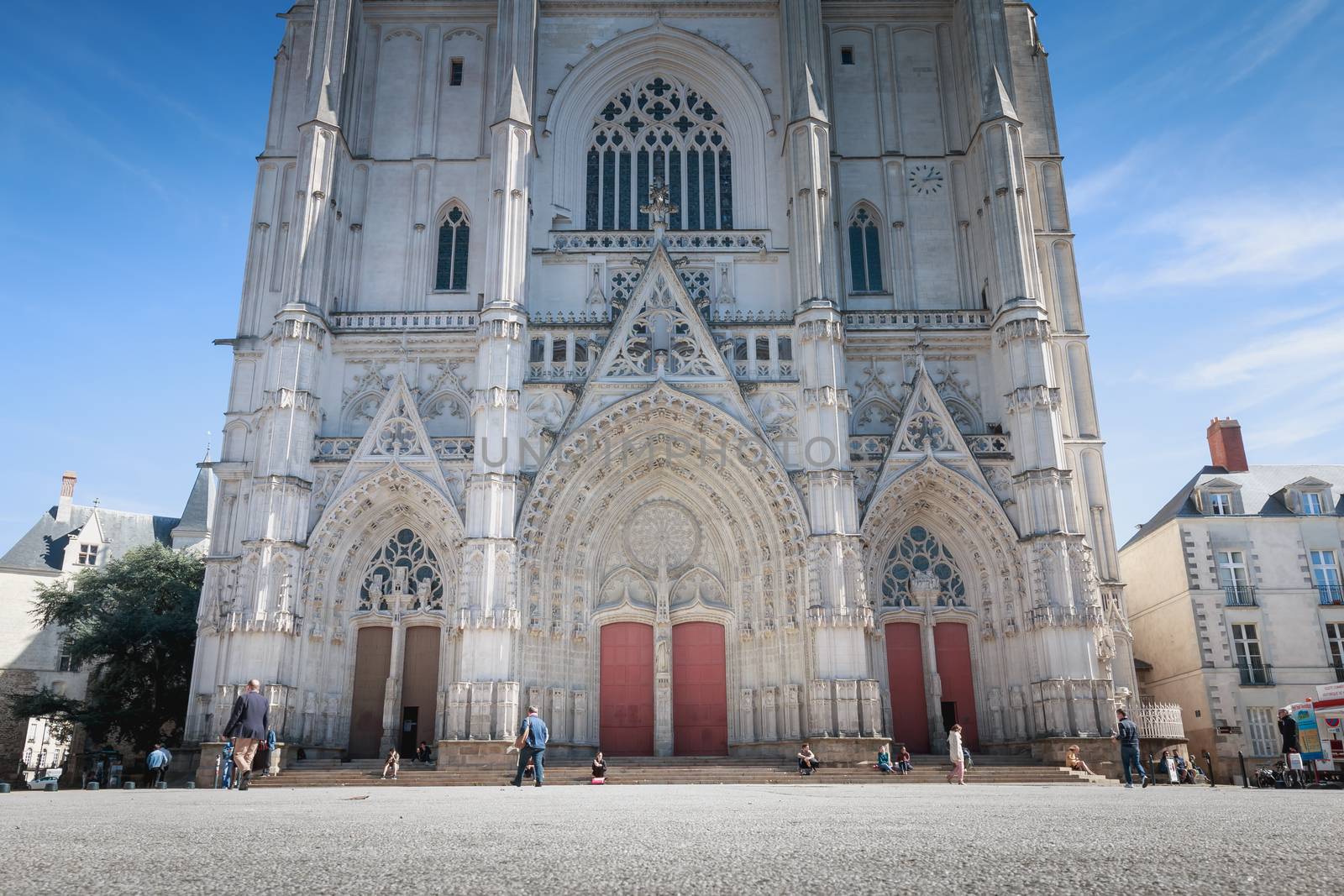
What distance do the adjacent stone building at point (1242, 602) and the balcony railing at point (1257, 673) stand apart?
0.03m

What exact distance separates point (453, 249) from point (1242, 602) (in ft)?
82.2

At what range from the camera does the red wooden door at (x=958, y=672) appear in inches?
907

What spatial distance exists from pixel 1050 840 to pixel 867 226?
24035 mm

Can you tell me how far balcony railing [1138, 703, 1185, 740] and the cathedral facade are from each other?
0.80 meters

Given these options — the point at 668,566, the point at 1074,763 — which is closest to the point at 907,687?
the point at 1074,763

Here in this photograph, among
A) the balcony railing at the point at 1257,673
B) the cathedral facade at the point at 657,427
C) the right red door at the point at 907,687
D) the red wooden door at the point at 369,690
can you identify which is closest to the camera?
the cathedral facade at the point at 657,427

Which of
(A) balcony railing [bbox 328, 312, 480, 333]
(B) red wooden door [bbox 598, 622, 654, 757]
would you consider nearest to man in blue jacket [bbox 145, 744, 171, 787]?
(B) red wooden door [bbox 598, 622, 654, 757]

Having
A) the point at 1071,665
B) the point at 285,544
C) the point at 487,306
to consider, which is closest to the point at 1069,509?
the point at 1071,665

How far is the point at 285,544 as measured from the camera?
21656 millimetres

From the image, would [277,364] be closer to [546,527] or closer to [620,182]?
[546,527]

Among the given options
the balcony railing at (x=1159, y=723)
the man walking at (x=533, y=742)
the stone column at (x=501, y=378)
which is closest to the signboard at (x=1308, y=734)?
the balcony railing at (x=1159, y=723)

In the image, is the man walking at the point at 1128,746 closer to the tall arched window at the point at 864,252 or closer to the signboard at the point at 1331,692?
the signboard at the point at 1331,692

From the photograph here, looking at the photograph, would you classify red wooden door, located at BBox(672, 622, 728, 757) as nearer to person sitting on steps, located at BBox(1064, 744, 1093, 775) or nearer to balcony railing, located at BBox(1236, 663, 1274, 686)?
person sitting on steps, located at BBox(1064, 744, 1093, 775)

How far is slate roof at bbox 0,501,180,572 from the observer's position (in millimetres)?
39094
